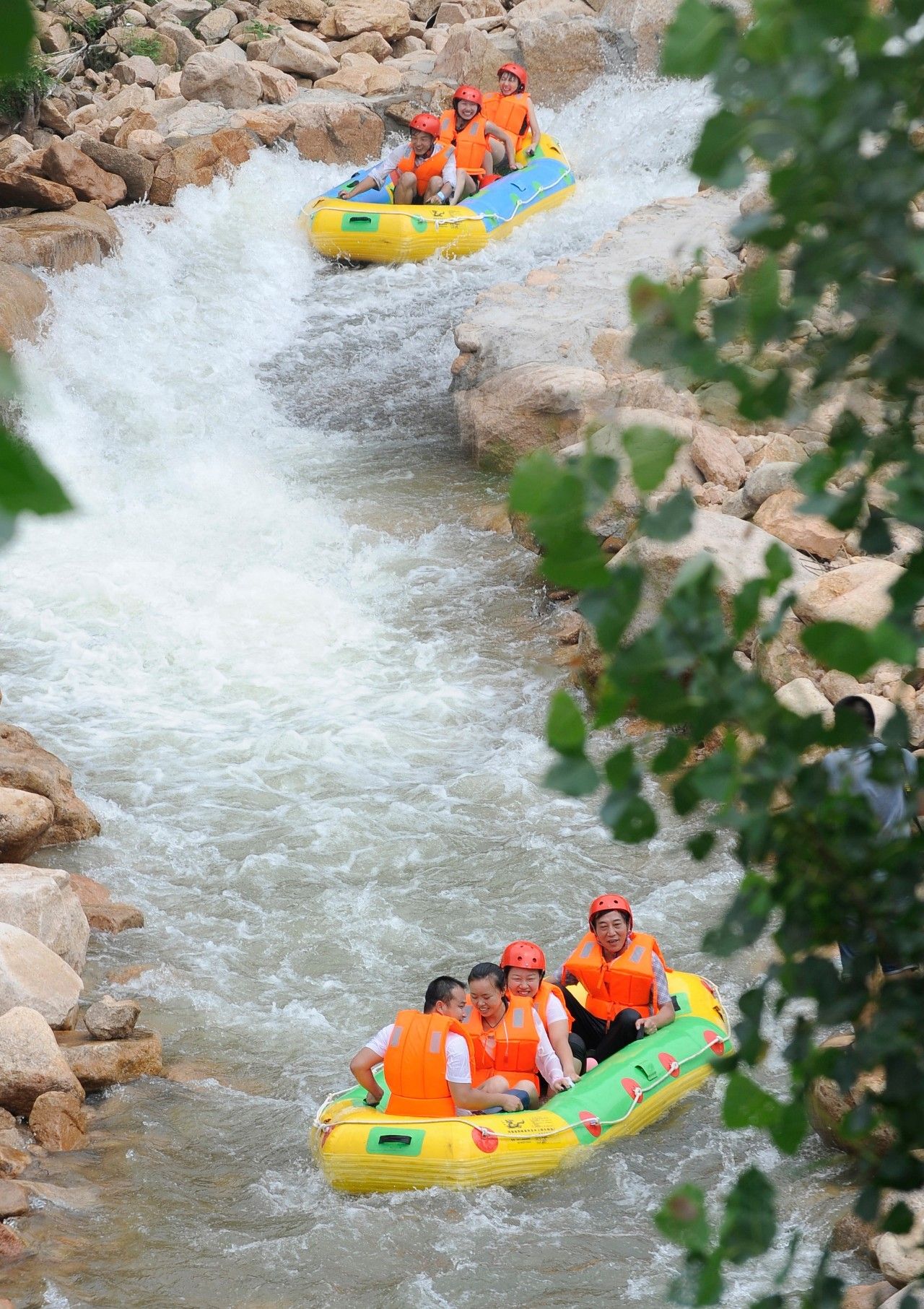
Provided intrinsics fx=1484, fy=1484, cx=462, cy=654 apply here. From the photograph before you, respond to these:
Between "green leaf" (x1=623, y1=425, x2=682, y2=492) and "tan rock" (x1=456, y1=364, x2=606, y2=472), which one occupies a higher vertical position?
"green leaf" (x1=623, y1=425, x2=682, y2=492)

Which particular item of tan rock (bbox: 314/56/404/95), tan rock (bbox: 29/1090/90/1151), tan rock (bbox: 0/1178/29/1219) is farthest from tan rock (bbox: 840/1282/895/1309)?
tan rock (bbox: 314/56/404/95)

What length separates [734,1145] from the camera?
507cm

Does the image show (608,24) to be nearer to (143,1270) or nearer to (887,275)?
(143,1270)

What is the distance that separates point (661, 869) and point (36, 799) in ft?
9.32

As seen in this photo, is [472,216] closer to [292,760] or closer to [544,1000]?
[292,760]

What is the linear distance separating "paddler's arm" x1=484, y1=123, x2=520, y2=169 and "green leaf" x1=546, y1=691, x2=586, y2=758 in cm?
1363

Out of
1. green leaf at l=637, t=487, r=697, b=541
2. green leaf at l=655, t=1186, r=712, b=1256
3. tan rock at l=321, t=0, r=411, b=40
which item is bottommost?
tan rock at l=321, t=0, r=411, b=40

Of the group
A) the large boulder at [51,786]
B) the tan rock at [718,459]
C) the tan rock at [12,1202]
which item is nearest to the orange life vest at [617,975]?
the tan rock at [12,1202]

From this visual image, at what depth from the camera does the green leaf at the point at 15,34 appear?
31.9 inches

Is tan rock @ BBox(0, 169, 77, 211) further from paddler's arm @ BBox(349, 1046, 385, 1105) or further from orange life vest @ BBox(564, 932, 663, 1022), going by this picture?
paddler's arm @ BBox(349, 1046, 385, 1105)

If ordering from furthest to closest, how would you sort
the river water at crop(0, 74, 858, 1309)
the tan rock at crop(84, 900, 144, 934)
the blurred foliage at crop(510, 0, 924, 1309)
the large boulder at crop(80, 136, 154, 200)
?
the large boulder at crop(80, 136, 154, 200), the tan rock at crop(84, 900, 144, 934), the river water at crop(0, 74, 858, 1309), the blurred foliage at crop(510, 0, 924, 1309)

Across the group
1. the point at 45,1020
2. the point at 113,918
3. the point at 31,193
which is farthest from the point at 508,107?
the point at 45,1020

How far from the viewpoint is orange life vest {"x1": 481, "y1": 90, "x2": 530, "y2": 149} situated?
558 inches

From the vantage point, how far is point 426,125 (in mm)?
13633
